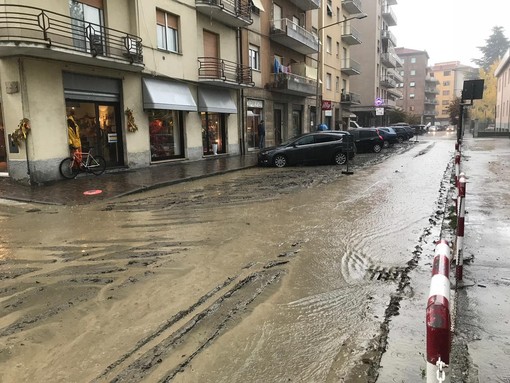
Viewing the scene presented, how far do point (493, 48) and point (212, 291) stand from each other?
358 feet

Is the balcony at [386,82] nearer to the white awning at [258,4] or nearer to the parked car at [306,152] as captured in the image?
the white awning at [258,4]

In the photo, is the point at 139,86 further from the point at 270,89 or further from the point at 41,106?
the point at 270,89

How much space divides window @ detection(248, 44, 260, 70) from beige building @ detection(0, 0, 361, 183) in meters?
0.06

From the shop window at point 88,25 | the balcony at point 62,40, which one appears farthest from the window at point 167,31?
the shop window at point 88,25

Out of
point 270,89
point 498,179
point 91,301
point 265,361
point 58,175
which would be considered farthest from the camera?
point 270,89

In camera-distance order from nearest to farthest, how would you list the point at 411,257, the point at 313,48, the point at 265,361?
the point at 265,361 < the point at 411,257 < the point at 313,48

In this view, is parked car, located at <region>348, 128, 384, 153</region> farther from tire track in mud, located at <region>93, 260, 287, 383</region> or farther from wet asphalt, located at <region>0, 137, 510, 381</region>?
tire track in mud, located at <region>93, 260, 287, 383</region>

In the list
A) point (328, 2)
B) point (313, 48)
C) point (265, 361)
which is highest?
point (328, 2)

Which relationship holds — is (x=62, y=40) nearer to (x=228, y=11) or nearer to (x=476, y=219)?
(x=228, y=11)

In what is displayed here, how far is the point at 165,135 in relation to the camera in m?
19.0

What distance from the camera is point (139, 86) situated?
17.0 meters

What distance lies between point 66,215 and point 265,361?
6820 millimetres

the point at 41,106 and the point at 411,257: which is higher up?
the point at 41,106

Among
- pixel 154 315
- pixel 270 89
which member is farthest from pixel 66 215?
pixel 270 89
